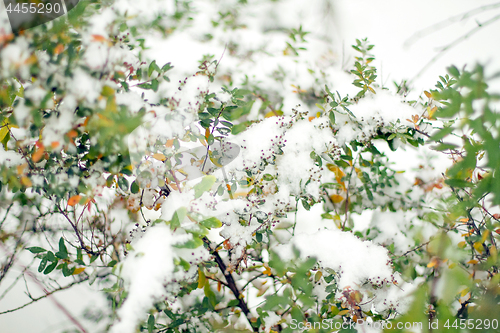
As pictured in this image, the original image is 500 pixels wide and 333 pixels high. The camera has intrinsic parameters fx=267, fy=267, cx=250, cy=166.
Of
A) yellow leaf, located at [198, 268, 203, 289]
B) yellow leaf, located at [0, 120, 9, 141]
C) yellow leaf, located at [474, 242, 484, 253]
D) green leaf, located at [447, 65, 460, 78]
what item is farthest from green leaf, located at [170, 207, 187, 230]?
yellow leaf, located at [474, 242, 484, 253]

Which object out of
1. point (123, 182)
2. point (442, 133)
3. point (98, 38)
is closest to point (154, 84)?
point (98, 38)

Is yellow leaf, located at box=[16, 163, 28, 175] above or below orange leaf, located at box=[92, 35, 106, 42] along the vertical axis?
below

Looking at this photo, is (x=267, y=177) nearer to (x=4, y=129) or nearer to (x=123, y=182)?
(x=123, y=182)

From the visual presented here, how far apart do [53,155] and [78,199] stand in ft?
0.63

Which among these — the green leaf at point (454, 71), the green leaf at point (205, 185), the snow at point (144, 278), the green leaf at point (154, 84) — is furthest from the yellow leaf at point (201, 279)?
the green leaf at point (454, 71)

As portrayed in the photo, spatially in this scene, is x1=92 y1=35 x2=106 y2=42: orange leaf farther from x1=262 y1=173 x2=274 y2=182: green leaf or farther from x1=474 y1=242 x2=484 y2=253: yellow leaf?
x1=474 y1=242 x2=484 y2=253: yellow leaf

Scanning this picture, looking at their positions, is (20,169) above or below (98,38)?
below

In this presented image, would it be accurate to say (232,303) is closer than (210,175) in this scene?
No

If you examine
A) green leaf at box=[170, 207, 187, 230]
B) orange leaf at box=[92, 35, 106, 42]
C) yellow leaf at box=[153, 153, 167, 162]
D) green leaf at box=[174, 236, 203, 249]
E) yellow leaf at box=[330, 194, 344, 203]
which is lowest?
green leaf at box=[174, 236, 203, 249]

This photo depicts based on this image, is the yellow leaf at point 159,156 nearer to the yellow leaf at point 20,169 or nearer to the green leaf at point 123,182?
the green leaf at point 123,182

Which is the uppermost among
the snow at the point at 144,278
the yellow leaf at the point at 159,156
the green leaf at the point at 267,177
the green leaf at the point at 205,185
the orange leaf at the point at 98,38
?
the orange leaf at the point at 98,38

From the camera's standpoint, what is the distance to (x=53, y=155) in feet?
2.71

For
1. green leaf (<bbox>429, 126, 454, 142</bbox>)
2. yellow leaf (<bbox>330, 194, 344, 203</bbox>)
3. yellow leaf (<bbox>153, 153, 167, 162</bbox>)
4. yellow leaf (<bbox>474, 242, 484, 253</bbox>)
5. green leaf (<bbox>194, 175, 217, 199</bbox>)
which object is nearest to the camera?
green leaf (<bbox>429, 126, 454, 142</bbox>)

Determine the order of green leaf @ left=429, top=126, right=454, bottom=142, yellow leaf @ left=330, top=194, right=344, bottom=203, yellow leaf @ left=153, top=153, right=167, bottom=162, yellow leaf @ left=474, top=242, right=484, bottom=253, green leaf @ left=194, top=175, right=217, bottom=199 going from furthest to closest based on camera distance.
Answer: yellow leaf @ left=330, top=194, right=344, bottom=203, yellow leaf @ left=474, top=242, right=484, bottom=253, yellow leaf @ left=153, top=153, right=167, bottom=162, green leaf @ left=194, top=175, right=217, bottom=199, green leaf @ left=429, top=126, right=454, bottom=142
